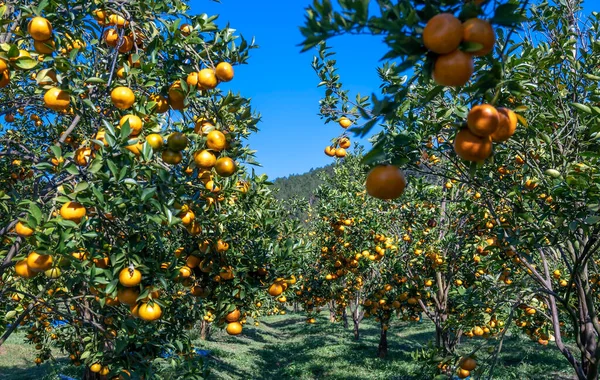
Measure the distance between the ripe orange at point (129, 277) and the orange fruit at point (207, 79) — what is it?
1218 millimetres

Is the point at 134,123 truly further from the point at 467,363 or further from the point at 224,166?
the point at 467,363

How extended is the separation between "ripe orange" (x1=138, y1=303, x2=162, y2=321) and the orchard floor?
9.39 metres

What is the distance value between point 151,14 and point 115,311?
2662mm

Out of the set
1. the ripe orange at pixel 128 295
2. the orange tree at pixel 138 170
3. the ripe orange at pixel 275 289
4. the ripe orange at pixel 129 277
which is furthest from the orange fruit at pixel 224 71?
the ripe orange at pixel 275 289

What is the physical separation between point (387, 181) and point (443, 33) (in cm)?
62

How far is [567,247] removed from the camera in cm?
404

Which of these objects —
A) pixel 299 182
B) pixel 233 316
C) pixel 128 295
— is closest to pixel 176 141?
pixel 128 295

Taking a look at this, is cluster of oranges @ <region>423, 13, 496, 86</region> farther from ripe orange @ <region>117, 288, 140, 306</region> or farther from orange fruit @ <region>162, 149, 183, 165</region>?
ripe orange @ <region>117, 288, 140, 306</region>

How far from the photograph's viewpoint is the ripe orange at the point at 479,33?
129 centimetres

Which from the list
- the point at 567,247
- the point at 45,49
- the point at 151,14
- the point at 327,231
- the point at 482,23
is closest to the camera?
the point at 482,23

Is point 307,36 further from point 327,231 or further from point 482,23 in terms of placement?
point 327,231

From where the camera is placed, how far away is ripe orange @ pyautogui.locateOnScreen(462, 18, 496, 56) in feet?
4.24

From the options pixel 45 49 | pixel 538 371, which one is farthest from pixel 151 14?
pixel 538 371

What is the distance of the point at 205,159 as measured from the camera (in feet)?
7.91
